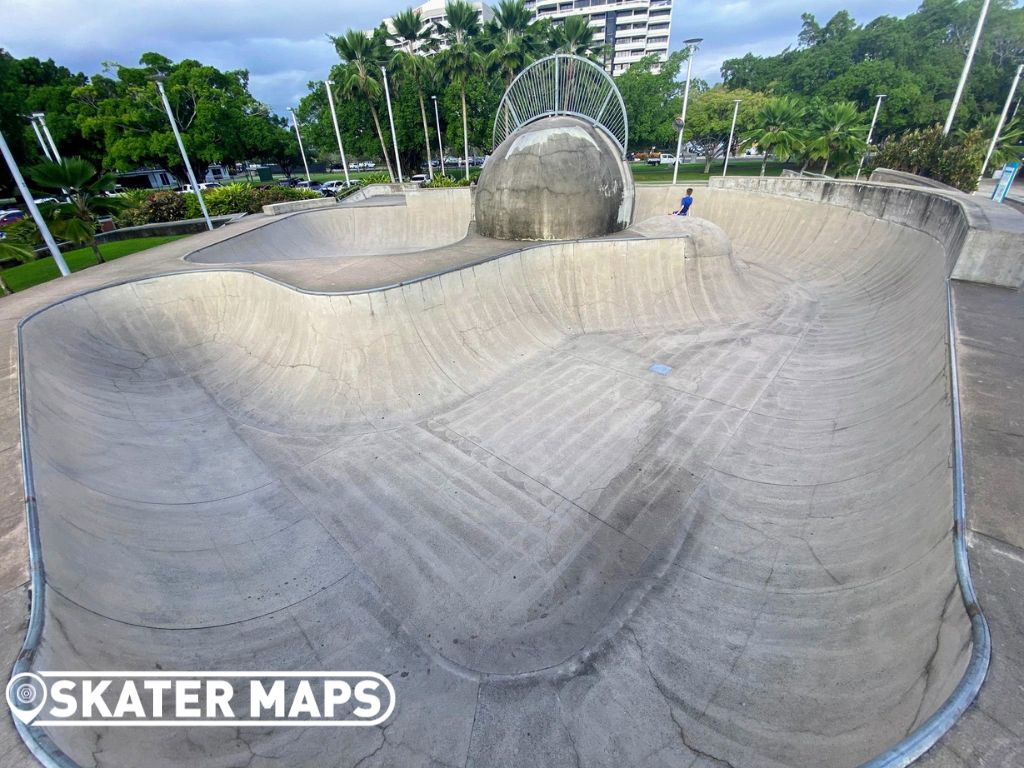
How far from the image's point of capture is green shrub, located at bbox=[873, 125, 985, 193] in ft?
63.5

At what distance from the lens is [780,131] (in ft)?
92.2

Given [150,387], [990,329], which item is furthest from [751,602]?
[150,387]

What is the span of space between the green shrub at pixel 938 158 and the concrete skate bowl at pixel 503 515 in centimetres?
1236

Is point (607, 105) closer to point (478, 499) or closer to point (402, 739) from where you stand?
point (478, 499)

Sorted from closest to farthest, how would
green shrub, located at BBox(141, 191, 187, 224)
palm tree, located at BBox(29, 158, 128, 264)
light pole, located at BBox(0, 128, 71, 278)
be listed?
light pole, located at BBox(0, 128, 71, 278) → palm tree, located at BBox(29, 158, 128, 264) → green shrub, located at BBox(141, 191, 187, 224)

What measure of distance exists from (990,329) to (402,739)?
10.6 m

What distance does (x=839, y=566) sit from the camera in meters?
5.20

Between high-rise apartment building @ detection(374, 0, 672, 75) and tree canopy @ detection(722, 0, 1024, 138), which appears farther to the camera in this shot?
high-rise apartment building @ detection(374, 0, 672, 75)

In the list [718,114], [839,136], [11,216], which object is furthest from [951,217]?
[11,216]

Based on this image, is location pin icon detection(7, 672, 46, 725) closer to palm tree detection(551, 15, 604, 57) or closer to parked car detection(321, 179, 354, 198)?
parked car detection(321, 179, 354, 198)

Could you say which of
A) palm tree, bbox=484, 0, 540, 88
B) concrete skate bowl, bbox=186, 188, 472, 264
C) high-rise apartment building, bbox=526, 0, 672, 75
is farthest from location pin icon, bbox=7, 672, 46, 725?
high-rise apartment building, bbox=526, 0, 672, 75

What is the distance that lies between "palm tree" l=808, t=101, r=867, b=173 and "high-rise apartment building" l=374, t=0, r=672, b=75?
262 feet

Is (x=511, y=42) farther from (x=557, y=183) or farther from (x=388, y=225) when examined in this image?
(x=557, y=183)

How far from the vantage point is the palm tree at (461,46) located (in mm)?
32594
